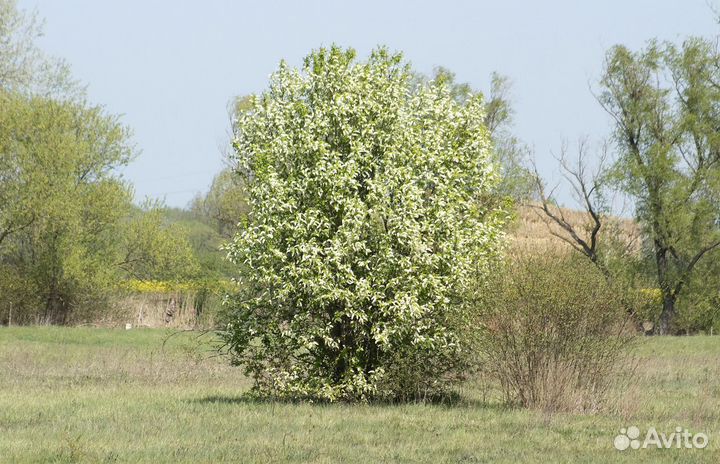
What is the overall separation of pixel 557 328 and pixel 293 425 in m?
5.55

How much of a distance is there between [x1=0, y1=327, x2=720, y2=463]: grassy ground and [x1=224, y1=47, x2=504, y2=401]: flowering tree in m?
1.15

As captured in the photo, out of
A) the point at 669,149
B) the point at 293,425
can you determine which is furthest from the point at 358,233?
the point at 669,149

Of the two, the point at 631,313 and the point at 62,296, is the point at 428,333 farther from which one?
the point at 62,296

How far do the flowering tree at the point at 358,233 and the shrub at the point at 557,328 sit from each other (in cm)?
104

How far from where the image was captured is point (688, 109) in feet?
191

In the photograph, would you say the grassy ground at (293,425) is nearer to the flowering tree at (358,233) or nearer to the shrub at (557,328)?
the shrub at (557,328)

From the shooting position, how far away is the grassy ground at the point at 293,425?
50.2 feet

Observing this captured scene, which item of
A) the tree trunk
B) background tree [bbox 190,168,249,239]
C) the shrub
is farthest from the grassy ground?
the tree trunk

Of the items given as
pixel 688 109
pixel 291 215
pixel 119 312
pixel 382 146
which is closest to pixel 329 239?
pixel 291 215

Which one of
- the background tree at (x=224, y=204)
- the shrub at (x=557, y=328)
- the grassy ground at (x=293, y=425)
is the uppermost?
the background tree at (x=224, y=204)

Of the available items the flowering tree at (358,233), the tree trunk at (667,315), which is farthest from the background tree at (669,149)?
the flowering tree at (358,233)

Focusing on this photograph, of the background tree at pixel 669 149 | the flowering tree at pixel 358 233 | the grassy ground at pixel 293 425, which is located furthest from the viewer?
the background tree at pixel 669 149

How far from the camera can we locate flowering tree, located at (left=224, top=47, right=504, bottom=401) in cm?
2041

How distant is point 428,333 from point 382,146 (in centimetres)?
400
